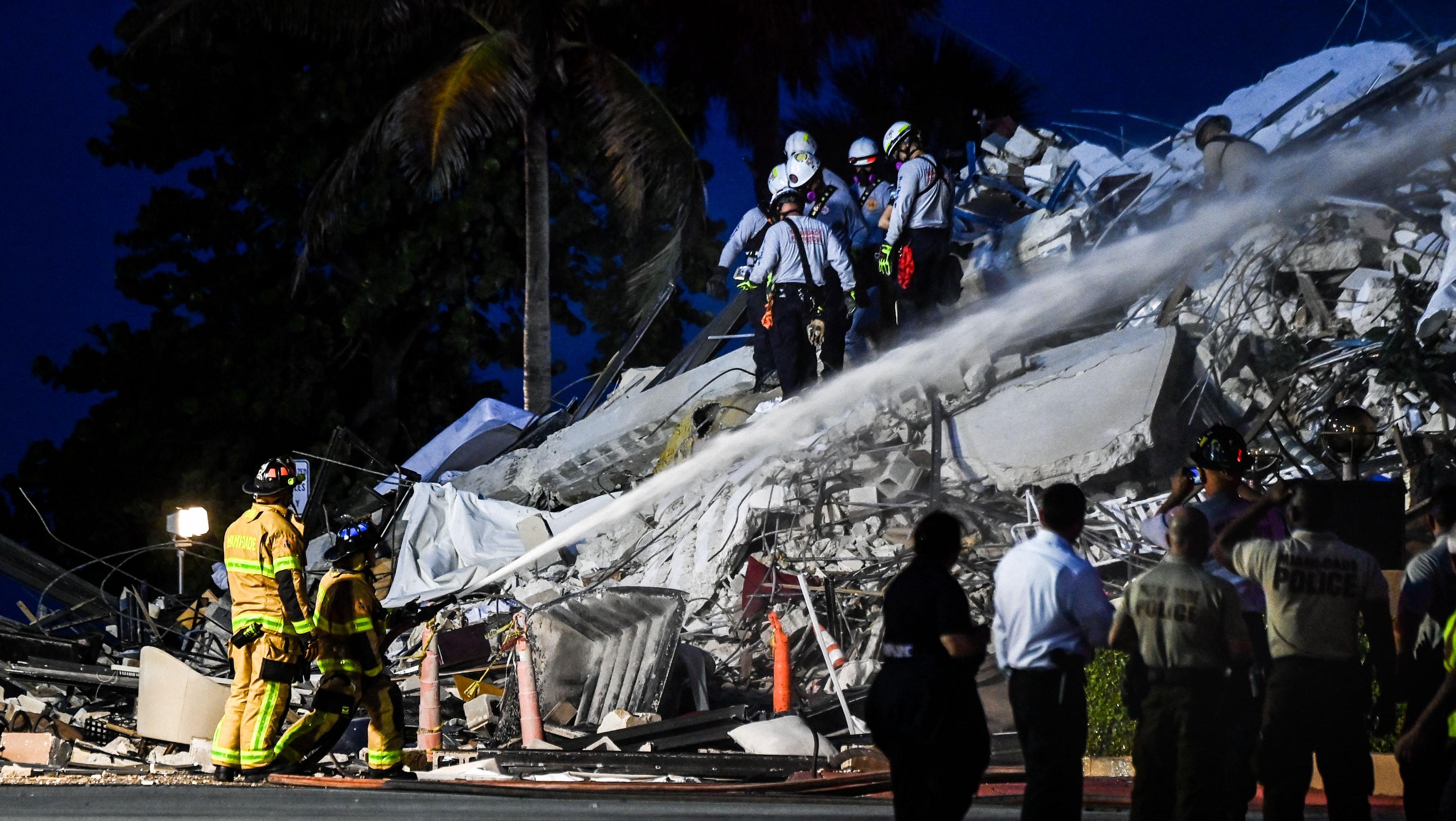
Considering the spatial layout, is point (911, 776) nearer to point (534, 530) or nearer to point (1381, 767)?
point (1381, 767)

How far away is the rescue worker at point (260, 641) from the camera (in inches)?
308

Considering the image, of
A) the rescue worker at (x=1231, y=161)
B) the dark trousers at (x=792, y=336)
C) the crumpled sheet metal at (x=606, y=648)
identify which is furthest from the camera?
the rescue worker at (x=1231, y=161)

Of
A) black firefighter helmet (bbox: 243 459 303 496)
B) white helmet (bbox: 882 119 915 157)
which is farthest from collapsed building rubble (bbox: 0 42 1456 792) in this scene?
black firefighter helmet (bbox: 243 459 303 496)

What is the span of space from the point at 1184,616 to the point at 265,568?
16.3 ft

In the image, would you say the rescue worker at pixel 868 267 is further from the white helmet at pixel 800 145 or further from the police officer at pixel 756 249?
the police officer at pixel 756 249

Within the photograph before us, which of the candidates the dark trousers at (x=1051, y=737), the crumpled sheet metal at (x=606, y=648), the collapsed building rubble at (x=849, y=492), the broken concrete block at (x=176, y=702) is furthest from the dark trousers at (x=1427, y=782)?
the broken concrete block at (x=176, y=702)

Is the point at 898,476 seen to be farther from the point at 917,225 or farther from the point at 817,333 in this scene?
the point at 917,225

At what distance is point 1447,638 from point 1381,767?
2.13 meters

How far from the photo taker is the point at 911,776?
4.81m

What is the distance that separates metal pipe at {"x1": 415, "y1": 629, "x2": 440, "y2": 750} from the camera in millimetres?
8969

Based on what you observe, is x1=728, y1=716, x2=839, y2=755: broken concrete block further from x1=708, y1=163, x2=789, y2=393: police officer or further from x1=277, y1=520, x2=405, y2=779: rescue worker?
x1=708, y1=163, x2=789, y2=393: police officer

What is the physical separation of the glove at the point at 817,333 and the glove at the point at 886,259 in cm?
64

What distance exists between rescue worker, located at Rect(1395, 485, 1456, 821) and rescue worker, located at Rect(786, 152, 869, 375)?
5.88m

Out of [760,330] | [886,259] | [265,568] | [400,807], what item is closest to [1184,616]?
[400,807]
